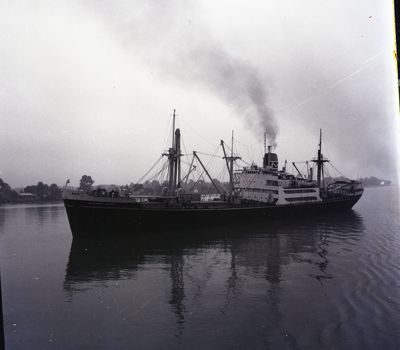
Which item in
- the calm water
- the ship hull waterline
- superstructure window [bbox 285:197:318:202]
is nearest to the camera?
the calm water

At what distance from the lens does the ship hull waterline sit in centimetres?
3320

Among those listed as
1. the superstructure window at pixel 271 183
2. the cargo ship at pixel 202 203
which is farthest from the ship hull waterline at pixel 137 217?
the superstructure window at pixel 271 183

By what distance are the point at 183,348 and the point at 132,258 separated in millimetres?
14631

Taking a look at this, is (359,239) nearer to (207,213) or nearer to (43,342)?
(207,213)

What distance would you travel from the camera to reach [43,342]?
11.5 m

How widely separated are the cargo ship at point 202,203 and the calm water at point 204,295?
422cm

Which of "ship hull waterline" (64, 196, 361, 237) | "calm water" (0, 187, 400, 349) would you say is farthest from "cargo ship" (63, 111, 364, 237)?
"calm water" (0, 187, 400, 349)

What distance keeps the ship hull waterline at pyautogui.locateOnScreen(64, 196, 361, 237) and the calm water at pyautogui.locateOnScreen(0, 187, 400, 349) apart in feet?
12.1

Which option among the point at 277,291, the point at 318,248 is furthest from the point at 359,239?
the point at 277,291

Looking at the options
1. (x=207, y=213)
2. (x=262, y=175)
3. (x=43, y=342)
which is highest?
(x=262, y=175)

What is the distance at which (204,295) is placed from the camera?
52.4ft

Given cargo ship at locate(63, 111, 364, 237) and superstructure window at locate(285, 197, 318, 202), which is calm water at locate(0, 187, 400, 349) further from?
superstructure window at locate(285, 197, 318, 202)

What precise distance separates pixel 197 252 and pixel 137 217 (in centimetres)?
1095

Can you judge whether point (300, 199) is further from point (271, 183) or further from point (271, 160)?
point (271, 160)
